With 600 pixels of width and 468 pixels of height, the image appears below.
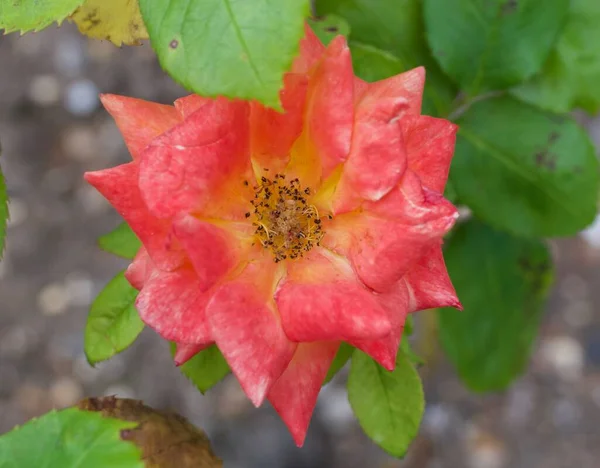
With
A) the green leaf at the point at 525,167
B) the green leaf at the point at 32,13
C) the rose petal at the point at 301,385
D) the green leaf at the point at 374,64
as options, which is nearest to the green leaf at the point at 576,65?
the green leaf at the point at 525,167

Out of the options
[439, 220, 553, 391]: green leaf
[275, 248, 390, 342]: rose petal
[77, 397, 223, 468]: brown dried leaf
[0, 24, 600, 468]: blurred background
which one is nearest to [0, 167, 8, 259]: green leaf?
[77, 397, 223, 468]: brown dried leaf

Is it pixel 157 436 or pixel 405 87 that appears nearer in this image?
pixel 405 87

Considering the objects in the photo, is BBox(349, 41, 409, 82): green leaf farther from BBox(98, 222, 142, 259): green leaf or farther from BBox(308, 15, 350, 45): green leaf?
BBox(98, 222, 142, 259): green leaf

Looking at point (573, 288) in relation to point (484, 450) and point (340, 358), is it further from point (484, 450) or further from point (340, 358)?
point (340, 358)

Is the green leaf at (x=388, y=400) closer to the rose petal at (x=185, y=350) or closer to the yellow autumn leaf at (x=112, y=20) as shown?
the rose petal at (x=185, y=350)

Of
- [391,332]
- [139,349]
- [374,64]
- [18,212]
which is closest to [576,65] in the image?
→ [374,64]
